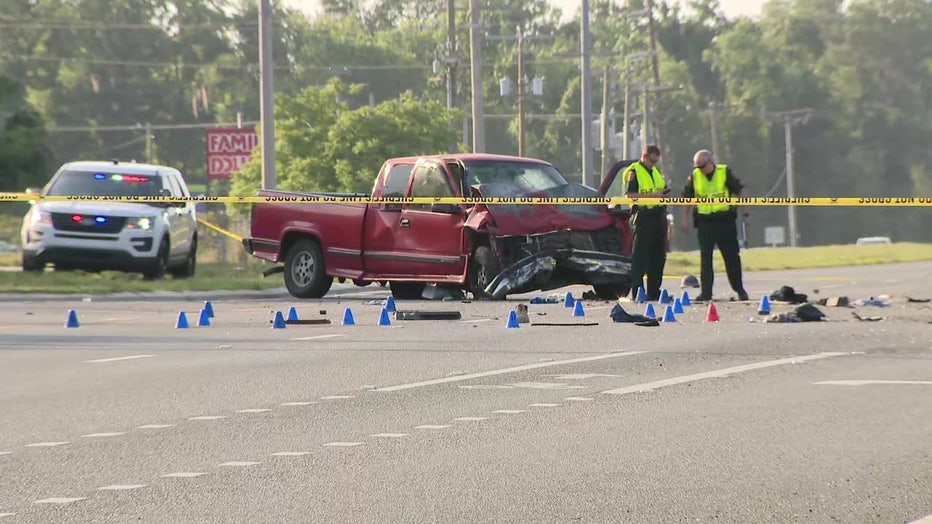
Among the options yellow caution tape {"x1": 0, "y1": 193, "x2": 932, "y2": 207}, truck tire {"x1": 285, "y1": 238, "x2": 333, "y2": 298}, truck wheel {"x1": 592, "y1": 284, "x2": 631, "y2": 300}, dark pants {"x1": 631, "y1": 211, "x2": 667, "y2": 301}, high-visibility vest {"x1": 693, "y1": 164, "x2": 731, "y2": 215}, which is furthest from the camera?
truck tire {"x1": 285, "y1": 238, "x2": 333, "y2": 298}

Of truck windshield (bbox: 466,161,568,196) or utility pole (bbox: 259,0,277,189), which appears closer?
truck windshield (bbox: 466,161,568,196)

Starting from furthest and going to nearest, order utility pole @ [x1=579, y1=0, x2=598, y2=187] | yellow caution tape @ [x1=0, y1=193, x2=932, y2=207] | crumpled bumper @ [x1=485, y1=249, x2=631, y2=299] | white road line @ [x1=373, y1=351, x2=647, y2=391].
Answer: utility pole @ [x1=579, y1=0, x2=598, y2=187], crumpled bumper @ [x1=485, y1=249, x2=631, y2=299], yellow caution tape @ [x1=0, y1=193, x2=932, y2=207], white road line @ [x1=373, y1=351, x2=647, y2=391]

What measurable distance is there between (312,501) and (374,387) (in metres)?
4.54

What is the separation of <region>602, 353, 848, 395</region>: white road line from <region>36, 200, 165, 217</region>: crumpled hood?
14468 mm

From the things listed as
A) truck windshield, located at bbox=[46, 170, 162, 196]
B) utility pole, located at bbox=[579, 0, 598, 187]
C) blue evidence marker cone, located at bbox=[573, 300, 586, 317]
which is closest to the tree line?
utility pole, located at bbox=[579, 0, 598, 187]

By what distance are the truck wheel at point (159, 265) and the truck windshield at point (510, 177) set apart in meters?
6.68

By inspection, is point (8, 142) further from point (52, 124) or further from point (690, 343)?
point (52, 124)

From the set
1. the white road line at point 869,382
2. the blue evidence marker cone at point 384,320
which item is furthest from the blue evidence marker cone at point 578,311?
the white road line at point 869,382

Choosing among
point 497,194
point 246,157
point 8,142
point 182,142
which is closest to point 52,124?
point 182,142

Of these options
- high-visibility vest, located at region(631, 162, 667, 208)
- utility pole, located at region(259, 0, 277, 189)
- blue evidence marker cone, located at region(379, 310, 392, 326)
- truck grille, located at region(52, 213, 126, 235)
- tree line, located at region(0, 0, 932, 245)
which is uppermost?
tree line, located at region(0, 0, 932, 245)

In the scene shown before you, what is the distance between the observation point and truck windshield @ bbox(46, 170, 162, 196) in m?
27.8

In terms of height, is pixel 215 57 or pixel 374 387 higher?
pixel 215 57

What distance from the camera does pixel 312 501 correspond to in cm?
802

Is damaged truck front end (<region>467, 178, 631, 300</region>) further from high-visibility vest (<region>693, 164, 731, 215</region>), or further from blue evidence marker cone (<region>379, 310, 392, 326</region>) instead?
blue evidence marker cone (<region>379, 310, 392, 326</region>)
